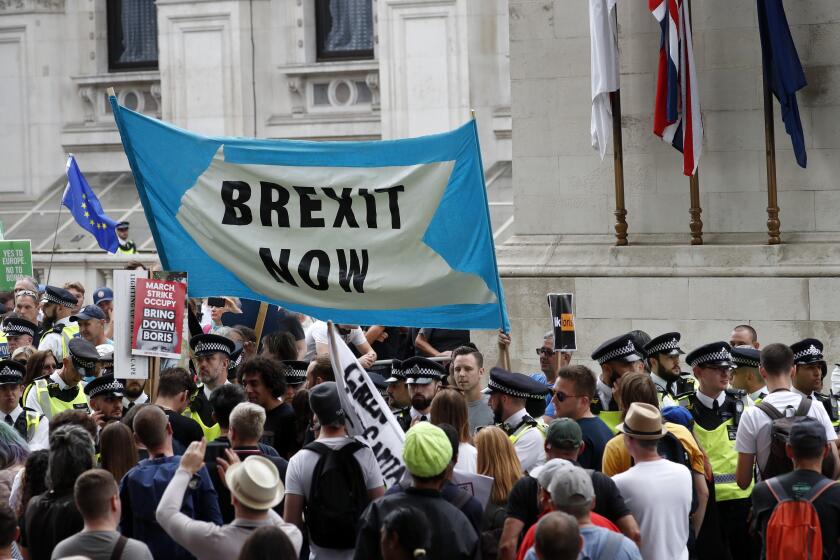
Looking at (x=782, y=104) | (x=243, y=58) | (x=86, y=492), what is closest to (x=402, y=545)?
(x=86, y=492)

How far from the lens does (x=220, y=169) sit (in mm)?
9883

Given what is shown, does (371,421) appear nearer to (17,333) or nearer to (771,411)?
(771,411)

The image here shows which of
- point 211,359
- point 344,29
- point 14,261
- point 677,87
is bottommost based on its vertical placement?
point 211,359

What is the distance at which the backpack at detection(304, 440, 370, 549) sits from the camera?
25.2 feet

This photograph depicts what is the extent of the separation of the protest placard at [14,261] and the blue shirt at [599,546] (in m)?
11.6

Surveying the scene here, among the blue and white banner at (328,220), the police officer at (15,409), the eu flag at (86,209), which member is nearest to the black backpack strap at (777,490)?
the blue and white banner at (328,220)

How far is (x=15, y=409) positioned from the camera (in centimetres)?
999

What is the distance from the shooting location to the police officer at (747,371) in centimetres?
1040

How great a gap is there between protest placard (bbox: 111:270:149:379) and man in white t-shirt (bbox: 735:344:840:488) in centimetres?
346

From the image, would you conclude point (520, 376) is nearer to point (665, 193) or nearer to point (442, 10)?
point (665, 193)

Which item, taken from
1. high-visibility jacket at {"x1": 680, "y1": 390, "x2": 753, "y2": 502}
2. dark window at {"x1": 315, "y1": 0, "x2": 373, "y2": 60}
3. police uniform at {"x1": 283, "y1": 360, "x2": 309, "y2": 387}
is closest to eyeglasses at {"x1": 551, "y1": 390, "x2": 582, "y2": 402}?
high-visibility jacket at {"x1": 680, "y1": 390, "x2": 753, "y2": 502}

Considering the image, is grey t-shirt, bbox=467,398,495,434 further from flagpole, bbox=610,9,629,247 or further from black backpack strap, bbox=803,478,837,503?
flagpole, bbox=610,9,629,247

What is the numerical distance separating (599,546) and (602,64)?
845cm

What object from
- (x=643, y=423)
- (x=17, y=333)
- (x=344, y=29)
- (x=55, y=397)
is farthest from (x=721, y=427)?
(x=344, y=29)
